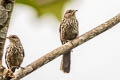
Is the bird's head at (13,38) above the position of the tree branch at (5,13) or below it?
above

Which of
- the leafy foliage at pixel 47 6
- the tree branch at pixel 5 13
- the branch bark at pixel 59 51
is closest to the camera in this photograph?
the leafy foliage at pixel 47 6

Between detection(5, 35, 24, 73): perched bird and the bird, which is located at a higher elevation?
the bird

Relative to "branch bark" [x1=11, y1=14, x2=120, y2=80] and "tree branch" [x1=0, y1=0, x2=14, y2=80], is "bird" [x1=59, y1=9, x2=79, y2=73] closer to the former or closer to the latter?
"branch bark" [x1=11, y1=14, x2=120, y2=80]

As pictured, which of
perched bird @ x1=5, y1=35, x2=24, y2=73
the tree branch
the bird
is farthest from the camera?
the bird

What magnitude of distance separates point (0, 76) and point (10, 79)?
182 millimetres

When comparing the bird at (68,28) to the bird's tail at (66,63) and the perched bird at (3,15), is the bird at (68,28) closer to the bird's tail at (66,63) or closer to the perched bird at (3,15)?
the bird's tail at (66,63)

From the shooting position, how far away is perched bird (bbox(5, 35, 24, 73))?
Result: 147 inches

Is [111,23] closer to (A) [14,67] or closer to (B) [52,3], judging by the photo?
(B) [52,3]

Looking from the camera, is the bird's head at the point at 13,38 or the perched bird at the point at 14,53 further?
the bird's head at the point at 13,38

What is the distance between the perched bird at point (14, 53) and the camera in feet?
12.2

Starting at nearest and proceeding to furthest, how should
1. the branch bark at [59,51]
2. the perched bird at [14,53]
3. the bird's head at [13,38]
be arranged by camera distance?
the branch bark at [59,51] → the perched bird at [14,53] → the bird's head at [13,38]

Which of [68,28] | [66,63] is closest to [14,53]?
[66,63]

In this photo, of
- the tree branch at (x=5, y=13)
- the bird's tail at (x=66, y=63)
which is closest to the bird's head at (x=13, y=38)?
the bird's tail at (x=66, y=63)

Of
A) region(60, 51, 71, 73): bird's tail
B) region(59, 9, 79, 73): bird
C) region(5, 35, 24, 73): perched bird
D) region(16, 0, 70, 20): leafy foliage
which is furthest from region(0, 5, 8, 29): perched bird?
region(59, 9, 79, 73): bird
